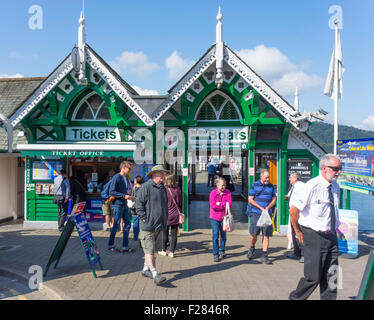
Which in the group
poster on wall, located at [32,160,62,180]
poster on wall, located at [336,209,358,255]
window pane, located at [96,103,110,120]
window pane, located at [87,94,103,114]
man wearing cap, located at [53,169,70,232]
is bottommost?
poster on wall, located at [336,209,358,255]

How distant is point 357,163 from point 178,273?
16.7 ft

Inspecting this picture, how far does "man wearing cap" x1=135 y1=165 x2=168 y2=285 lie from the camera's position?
17.1ft

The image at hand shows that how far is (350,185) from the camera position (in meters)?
7.91

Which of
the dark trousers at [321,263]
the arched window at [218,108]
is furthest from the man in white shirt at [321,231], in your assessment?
the arched window at [218,108]

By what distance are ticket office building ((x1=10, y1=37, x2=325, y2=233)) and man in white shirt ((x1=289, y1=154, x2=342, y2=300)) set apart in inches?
179

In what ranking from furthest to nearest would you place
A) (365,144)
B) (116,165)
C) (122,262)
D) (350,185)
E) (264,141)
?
(116,165) → (264,141) → (350,185) → (365,144) → (122,262)

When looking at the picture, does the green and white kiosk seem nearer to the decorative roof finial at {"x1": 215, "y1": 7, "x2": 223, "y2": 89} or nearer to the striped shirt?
the decorative roof finial at {"x1": 215, "y1": 7, "x2": 223, "y2": 89}

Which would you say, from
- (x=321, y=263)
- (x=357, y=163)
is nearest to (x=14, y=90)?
(x=357, y=163)

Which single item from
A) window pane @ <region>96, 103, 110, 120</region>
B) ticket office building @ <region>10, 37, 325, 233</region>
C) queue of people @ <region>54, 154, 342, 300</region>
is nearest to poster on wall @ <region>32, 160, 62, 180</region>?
ticket office building @ <region>10, 37, 325, 233</region>

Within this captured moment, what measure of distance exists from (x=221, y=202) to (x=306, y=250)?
2564 mm

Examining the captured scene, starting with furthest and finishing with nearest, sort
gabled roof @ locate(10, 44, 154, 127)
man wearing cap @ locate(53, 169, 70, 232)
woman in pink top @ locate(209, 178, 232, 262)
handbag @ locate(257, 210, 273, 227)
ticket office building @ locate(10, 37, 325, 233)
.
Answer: man wearing cap @ locate(53, 169, 70, 232) < gabled roof @ locate(10, 44, 154, 127) < ticket office building @ locate(10, 37, 325, 233) < woman in pink top @ locate(209, 178, 232, 262) < handbag @ locate(257, 210, 273, 227)

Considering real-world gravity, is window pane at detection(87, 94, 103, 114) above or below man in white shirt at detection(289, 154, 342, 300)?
above
